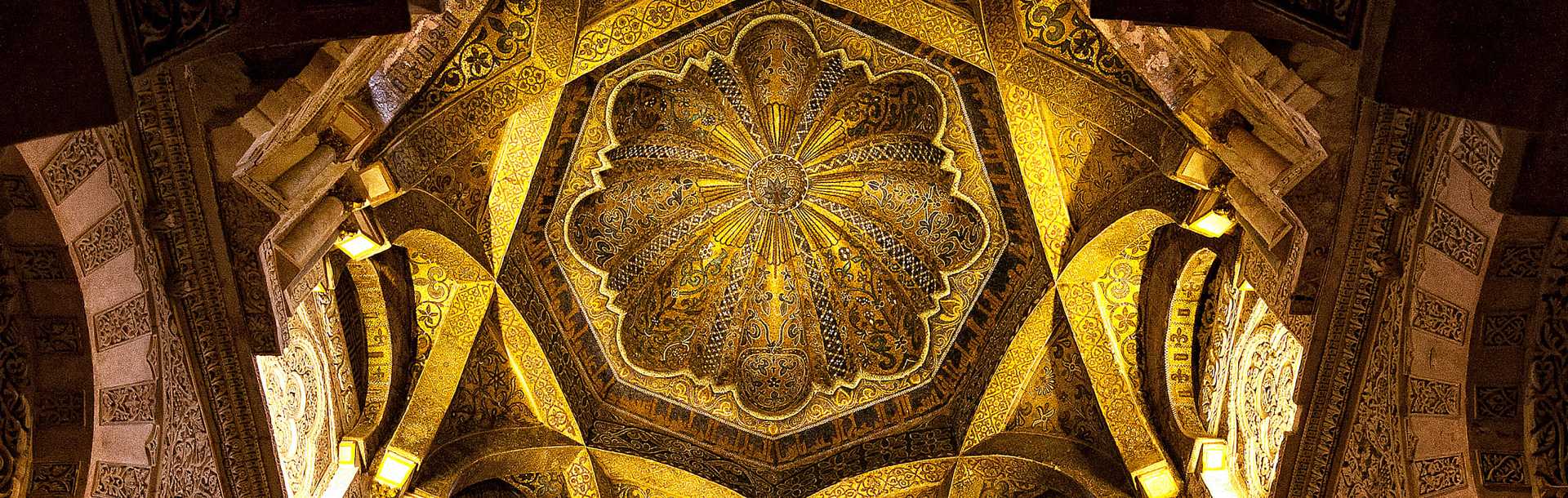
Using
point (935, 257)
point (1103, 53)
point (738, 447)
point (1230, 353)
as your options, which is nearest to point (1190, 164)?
point (1103, 53)

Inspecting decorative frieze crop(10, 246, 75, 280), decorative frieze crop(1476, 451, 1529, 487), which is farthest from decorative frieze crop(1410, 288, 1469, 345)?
decorative frieze crop(10, 246, 75, 280)

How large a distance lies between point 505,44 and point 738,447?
Result: 3.55 metres

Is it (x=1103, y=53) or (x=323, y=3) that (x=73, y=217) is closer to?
(x=323, y=3)

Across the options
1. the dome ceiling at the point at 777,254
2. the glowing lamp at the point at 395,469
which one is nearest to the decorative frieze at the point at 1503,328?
the dome ceiling at the point at 777,254

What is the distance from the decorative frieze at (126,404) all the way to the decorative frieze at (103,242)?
0.53 meters

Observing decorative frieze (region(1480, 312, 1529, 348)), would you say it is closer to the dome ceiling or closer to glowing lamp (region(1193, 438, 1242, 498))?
glowing lamp (region(1193, 438, 1242, 498))

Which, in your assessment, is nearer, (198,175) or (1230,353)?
(198,175)

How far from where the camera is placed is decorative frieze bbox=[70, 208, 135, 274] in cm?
487

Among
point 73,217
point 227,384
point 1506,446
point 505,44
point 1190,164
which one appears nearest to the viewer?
point 73,217

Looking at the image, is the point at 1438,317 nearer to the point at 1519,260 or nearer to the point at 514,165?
the point at 1519,260

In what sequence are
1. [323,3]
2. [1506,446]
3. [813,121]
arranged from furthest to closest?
[813,121] → [1506,446] → [323,3]

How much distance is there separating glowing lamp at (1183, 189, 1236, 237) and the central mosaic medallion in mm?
1873

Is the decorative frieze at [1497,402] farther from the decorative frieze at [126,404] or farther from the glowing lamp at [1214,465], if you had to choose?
the decorative frieze at [126,404]

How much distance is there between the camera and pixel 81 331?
16.4ft
